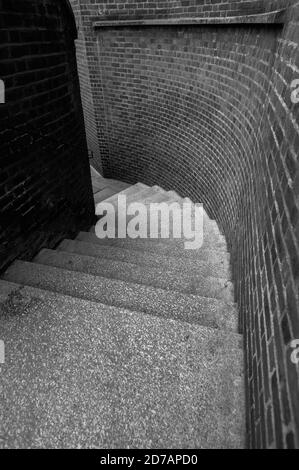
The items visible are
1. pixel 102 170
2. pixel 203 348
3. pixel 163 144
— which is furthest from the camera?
pixel 102 170

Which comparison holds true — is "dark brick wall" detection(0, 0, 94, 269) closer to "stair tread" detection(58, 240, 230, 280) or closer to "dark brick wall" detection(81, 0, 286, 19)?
"stair tread" detection(58, 240, 230, 280)

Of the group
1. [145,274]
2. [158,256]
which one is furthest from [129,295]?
[158,256]

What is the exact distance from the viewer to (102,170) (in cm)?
787

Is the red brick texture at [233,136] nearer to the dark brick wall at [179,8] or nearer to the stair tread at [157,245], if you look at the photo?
the dark brick wall at [179,8]

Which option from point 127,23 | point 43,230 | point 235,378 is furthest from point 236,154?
point 127,23

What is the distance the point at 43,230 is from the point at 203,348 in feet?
6.93

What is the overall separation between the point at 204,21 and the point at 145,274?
127 inches

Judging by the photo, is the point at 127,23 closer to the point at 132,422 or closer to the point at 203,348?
the point at 203,348

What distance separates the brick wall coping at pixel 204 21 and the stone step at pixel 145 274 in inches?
76.8

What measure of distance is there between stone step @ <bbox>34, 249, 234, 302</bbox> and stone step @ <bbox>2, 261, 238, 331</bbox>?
9.5 inches

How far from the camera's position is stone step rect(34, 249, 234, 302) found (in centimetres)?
274

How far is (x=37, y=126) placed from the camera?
3018mm

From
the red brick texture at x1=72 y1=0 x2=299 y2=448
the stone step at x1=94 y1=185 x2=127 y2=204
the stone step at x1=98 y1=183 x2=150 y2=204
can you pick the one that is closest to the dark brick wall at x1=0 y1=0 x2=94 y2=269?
the red brick texture at x1=72 y1=0 x2=299 y2=448

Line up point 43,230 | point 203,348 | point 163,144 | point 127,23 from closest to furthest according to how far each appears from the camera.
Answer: point 203,348 → point 43,230 → point 127,23 → point 163,144
